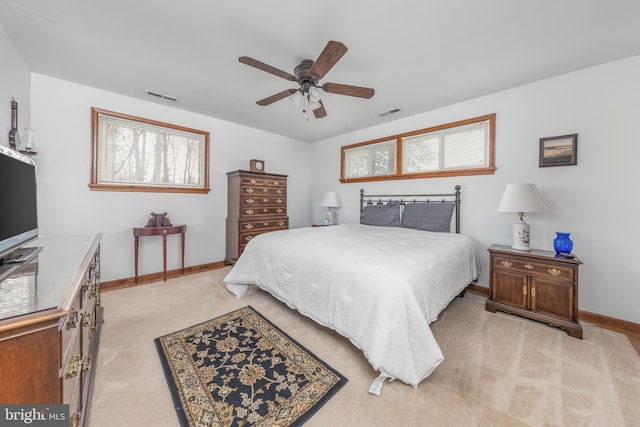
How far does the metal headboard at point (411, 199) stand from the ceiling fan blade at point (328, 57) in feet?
8.17

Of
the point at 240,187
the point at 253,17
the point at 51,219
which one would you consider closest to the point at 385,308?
the point at 253,17

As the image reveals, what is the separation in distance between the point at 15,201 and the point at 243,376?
166 centimetres

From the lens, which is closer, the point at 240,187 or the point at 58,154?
the point at 58,154

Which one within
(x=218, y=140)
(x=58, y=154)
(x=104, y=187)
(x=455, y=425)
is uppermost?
(x=218, y=140)

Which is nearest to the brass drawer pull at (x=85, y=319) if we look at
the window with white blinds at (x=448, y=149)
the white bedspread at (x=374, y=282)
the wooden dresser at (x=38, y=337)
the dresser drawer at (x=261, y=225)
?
the wooden dresser at (x=38, y=337)

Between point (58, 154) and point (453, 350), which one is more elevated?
point (58, 154)

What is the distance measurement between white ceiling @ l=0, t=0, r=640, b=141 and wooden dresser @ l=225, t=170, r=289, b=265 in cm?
148

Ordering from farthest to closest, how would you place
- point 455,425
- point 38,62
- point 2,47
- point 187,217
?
point 187,217, point 38,62, point 2,47, point 455,425

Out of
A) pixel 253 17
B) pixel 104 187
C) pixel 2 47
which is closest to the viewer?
pixel 253 17

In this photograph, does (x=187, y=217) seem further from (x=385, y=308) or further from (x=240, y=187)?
(x=385, y=308)

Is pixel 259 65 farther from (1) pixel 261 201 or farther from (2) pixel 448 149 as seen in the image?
(2) pixel 448 149

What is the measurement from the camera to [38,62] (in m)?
2.46

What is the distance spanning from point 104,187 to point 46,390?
324 cm

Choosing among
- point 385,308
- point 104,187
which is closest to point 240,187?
point 104,187
